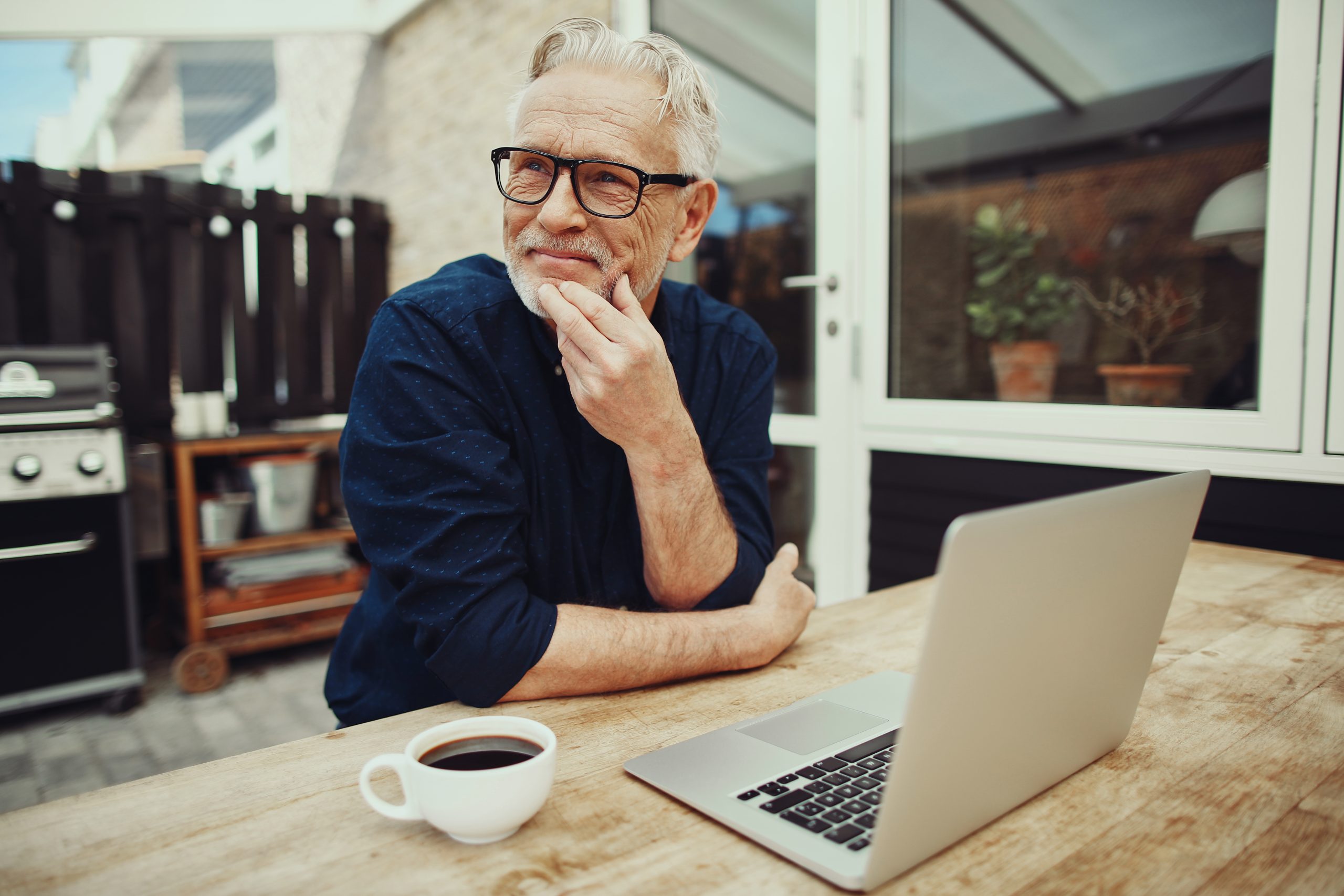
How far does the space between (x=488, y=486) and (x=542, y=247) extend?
1.15ft

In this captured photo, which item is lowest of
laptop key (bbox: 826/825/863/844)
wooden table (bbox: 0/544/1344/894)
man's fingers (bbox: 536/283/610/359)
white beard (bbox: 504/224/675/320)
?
wooden table (bbox: 0/544/1344/894)

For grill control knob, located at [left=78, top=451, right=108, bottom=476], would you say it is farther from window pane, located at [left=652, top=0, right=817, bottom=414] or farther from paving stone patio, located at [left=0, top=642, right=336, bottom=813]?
window pane, located at [left=652, top=0, right=817, bottom=414]

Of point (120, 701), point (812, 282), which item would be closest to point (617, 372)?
point (812, 282)

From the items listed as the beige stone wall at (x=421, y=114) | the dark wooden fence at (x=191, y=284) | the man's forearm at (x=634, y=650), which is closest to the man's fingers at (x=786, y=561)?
the man's forearm at (x=634, y=650)

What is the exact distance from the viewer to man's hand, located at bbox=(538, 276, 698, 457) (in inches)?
37.2

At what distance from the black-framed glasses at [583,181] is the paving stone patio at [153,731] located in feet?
5.86

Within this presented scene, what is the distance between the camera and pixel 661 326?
50.4 inches

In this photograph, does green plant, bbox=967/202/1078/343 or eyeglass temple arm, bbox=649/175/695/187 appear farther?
green plant, bbox=967/202/1078/343

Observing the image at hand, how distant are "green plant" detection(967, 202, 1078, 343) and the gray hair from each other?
140cm

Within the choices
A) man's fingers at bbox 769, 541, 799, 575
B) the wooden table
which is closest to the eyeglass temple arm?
man's fingers at bbox 769, 541, 799, 575

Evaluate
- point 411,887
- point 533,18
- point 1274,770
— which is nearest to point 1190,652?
point 1274,770

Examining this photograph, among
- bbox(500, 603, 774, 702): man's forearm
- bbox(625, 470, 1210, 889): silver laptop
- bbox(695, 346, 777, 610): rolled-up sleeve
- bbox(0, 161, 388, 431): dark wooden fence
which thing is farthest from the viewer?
bbox(0, 161, 388, 431): dark wooden fence

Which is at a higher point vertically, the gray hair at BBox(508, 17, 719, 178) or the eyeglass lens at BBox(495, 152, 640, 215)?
the gray hair at BBox(508, 17, 719, 178)

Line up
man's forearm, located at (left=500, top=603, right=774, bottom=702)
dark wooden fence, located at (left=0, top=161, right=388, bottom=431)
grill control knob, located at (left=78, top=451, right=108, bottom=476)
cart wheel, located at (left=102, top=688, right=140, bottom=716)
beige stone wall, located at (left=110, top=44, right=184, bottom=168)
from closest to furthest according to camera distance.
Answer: man's forearm, located at (left=500, top=603, right=774, bottom=702) → grill control knob, located at (left=78, top=451, right=108, bottom=476) → cart wheel, located at (left=102, top=688, right=140, bottom=716) → dark wooden fence, located at (left=0, top=161, right=388, bottom=431) → beige stone wall, located at (left=110, top=44, right=184, bottom=168)
